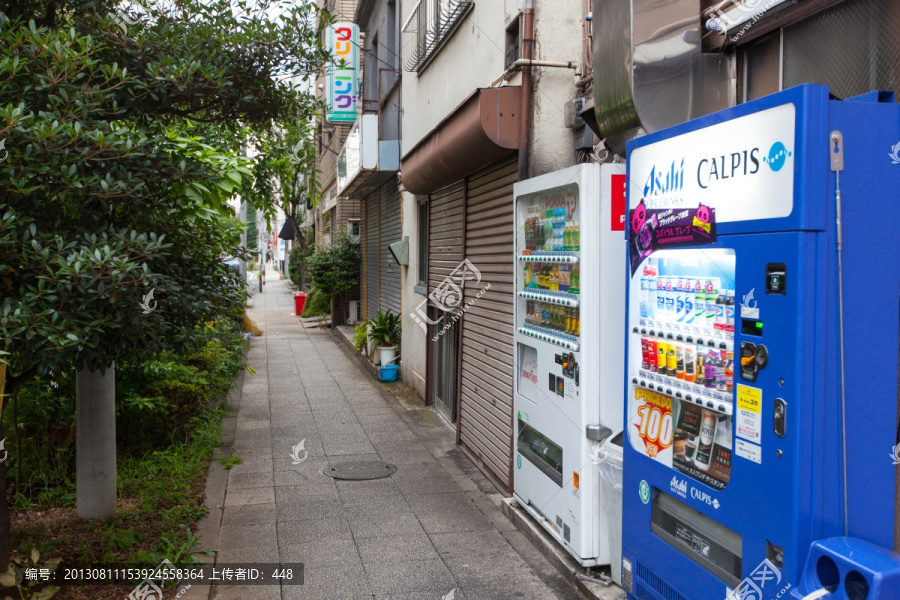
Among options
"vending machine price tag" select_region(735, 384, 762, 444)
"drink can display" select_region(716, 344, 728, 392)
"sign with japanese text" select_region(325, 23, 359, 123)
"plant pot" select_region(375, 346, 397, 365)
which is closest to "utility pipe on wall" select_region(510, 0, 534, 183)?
"drink can display" select_region(716, 344, 728, 392)

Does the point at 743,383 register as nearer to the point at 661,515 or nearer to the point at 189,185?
the point at 661,515

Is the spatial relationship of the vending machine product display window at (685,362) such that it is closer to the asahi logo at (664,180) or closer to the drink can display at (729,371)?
the drink can display at (729,371)

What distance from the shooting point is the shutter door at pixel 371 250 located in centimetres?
1644

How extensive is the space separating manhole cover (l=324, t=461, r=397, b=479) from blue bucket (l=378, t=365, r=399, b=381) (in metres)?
→ 4.75

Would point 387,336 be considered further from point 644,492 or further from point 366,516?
point 644,492

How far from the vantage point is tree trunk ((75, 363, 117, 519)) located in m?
5.95

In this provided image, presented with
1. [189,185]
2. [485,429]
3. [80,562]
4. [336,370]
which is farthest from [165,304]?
[336,370]

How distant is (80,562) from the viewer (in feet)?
16.6

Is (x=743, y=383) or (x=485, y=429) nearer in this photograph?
(x=743, y=383)

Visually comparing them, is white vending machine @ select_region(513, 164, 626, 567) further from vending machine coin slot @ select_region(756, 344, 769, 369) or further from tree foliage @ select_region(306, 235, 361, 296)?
tree foliage @ select_region(306, 235, 361, 296)

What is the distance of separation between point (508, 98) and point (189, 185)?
9.18ft

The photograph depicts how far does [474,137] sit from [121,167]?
3.24m

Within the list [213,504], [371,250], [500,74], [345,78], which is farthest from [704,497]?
[371,250]

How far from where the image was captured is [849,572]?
273cm
